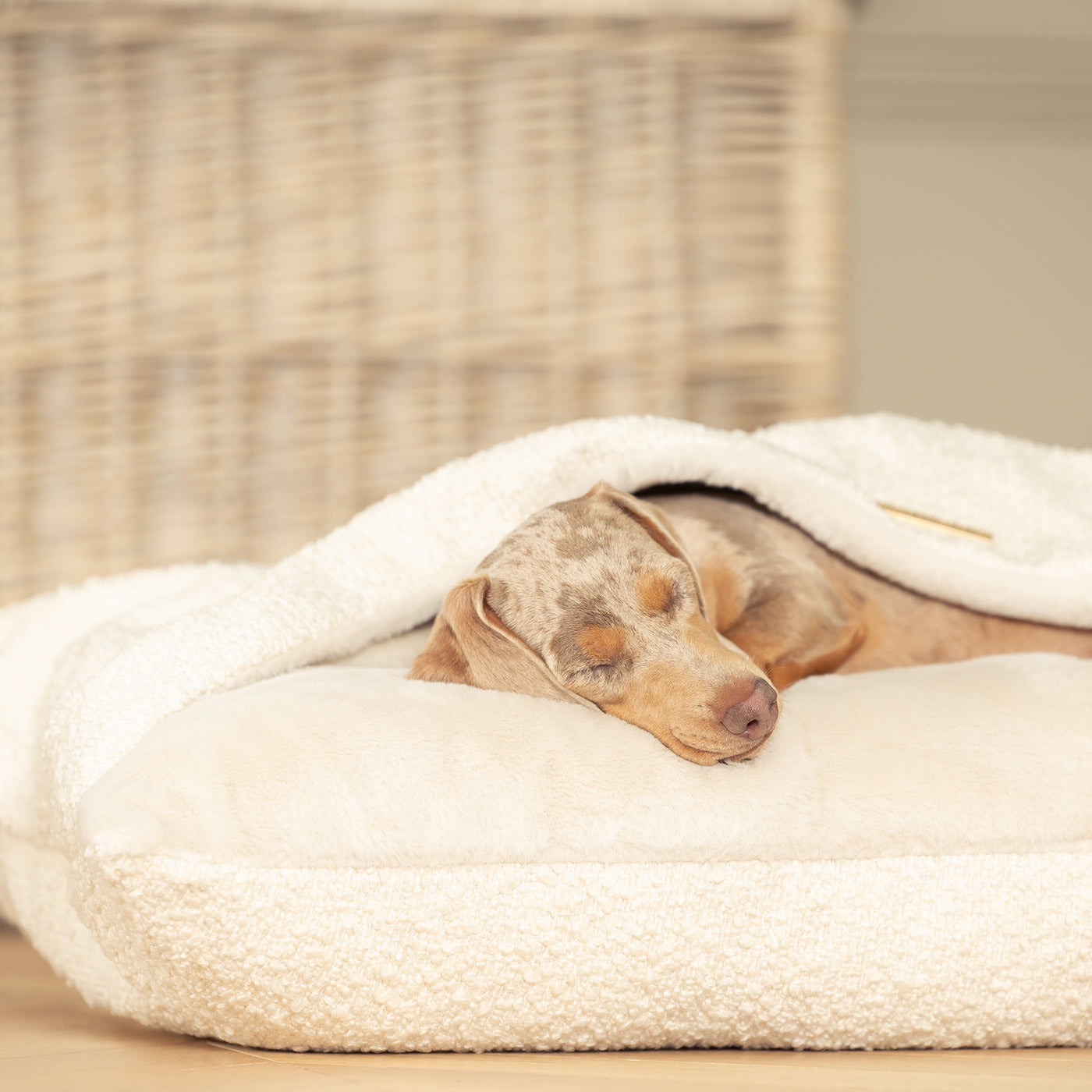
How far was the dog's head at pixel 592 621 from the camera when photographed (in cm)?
138

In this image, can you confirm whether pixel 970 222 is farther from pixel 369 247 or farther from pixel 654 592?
pixel 654 592

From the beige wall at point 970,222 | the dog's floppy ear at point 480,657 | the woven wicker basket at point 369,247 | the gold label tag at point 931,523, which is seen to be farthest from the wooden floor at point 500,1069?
the beige wall at point 970,222

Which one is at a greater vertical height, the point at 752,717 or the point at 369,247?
the point at 369,247

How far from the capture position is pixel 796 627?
1647 mm

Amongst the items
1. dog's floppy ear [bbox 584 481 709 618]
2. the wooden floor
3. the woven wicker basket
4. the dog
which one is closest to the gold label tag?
the dog

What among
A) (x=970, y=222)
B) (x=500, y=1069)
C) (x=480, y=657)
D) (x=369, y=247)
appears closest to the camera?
(x=500, y=1069)

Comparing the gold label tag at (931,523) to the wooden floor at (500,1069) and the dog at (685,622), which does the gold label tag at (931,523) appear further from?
the wooden floor at (500,1069)

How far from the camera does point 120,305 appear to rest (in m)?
2.15

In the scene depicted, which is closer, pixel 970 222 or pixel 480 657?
pixel 480 657

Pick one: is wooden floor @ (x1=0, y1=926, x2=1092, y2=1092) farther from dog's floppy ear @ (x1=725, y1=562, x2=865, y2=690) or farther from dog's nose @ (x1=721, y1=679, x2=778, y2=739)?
dog's floppy ear @ (x1=725, y1=562, x2=865, y2=690)

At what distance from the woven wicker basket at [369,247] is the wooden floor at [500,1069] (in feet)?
4.02

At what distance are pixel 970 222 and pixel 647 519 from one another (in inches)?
115

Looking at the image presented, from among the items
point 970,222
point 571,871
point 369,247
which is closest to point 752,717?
point 571,871

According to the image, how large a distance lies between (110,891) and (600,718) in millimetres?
557
